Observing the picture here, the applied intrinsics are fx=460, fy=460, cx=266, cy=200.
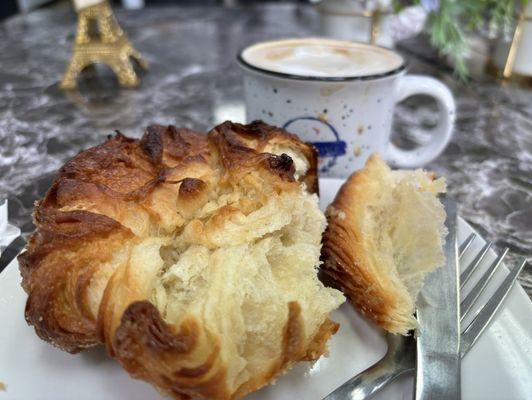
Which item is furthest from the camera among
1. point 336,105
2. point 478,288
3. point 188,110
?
point 188,110

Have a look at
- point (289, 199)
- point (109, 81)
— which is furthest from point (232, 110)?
point (289, 199)

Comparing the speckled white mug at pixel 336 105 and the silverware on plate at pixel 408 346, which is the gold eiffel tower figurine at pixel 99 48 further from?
the silverware on plate at pixel 408 346

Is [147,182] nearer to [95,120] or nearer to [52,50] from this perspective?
[95,120]

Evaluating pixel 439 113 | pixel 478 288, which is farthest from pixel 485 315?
pixel 439 113

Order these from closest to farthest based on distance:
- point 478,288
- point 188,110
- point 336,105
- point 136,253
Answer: point 136,253
point 478,288
point 336,105
point 188,110

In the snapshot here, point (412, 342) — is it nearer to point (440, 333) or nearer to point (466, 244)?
point (440, 333)

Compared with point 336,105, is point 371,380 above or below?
below

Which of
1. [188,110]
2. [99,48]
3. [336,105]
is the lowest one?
[188,110]
